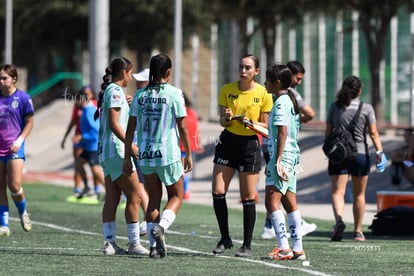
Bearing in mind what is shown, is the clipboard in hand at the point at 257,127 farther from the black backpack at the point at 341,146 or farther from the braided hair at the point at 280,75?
the black backpack at the point at 341,146

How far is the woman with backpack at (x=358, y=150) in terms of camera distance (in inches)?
607

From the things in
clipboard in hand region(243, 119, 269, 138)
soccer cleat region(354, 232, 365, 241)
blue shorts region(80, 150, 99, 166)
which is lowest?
soccer cleat region(354, 232, 365, 241)

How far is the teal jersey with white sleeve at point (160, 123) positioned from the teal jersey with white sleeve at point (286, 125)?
843mm

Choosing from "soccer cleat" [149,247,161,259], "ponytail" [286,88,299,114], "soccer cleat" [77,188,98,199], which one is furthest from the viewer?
Result: "soccer cleat" [77,188,98,199]

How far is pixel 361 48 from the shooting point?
2363 inches

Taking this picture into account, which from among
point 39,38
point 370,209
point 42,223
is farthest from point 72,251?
point 39,38

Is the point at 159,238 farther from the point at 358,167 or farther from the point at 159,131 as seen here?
the point at 358,167

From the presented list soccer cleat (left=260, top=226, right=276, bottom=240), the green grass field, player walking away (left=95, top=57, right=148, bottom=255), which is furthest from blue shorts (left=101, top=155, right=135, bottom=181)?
soccer cleat (left=260, top=226, right=276, bottom=240)

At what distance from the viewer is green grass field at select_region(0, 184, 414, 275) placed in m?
11.4

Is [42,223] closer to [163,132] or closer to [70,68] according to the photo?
[163,132]

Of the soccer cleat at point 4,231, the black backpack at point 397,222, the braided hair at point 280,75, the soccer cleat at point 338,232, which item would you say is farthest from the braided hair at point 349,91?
the soccer cleat at point 4,231

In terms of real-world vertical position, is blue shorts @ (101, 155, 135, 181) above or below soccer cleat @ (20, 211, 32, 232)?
above

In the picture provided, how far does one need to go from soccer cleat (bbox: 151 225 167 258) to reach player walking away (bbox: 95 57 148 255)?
20.0 inches

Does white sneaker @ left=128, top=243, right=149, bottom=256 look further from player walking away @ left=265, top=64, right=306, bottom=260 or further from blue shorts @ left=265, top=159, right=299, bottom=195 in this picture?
blue shorts @ left=265, top=159, right=299, bottom=195
